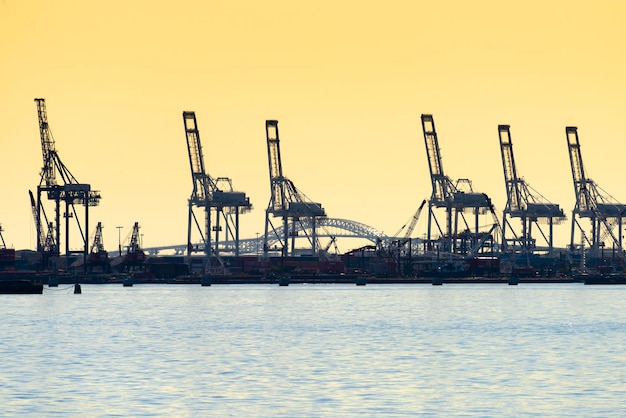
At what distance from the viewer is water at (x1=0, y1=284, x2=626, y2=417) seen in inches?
2136

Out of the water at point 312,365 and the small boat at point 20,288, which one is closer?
the water at point 312,365

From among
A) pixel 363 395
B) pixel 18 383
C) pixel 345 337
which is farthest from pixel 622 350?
pixel 18 383

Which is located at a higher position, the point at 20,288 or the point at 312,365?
the point at 20,288

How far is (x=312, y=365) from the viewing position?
6994cm

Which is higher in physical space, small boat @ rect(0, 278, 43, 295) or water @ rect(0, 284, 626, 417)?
small boat @ rect(0, 278, 43, 295)

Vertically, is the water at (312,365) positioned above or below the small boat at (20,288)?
below

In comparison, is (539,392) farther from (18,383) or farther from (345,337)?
(345,337)

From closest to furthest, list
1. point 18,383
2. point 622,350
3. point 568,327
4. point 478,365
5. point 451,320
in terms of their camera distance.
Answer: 1. point 18,383
2. point 478,365
3. point 622,350
4. point 568,327
5. point 451,320

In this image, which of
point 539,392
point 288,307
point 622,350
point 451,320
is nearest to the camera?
point 539,392

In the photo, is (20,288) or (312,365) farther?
(20,288)

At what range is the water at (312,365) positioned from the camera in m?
54.2

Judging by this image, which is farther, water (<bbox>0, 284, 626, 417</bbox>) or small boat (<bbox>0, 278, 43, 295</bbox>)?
small boat (<bbox>0, 278, 43, 295</bbox>)

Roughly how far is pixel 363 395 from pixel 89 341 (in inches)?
1401

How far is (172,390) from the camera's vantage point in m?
58.7
